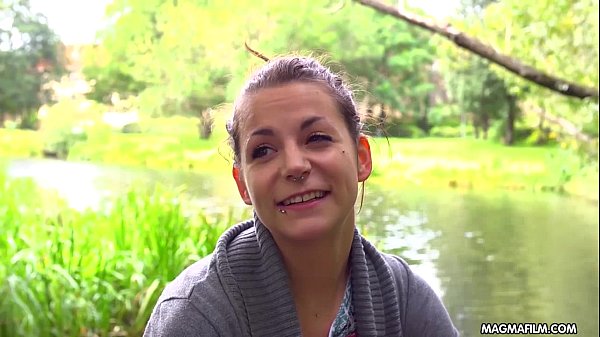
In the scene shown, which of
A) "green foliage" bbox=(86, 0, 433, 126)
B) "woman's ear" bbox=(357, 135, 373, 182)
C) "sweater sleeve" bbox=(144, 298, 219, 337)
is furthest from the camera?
"green foliage" bbox=(86, 0, 433, 126)

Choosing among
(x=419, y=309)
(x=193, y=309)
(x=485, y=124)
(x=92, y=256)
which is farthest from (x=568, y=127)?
(x=193, y=309)

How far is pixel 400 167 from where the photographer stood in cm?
233

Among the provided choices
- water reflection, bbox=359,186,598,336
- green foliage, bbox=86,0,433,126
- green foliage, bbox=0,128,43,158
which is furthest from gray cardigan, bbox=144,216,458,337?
green foliage, bbox=0,128,43,158

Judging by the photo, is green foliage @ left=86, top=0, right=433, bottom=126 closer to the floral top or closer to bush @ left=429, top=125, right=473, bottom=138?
bush @ left=429, top=125, right=473, bottom=138

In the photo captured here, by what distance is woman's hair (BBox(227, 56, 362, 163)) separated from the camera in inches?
27.2

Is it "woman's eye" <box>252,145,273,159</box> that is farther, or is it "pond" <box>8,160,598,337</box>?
"pond" <box>8,160,598,337</box>

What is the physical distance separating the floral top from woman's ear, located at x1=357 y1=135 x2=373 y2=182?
141 mm

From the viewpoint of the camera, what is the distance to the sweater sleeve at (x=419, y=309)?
763 mm

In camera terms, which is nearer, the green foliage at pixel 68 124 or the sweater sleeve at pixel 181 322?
the sweater sleeve at pixel 181 322

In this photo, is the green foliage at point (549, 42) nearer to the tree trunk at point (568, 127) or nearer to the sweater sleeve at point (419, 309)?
the tree trunk at point (568, 127)

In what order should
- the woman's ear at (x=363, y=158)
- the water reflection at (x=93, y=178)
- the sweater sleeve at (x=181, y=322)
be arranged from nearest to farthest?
1. the sweater sleeve at (x=181, y=322)
2. the woman's ear at (x=363, y=158)
3. the water reflection at (x=93, y=178)

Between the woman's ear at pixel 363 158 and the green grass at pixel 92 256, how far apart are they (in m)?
1.03

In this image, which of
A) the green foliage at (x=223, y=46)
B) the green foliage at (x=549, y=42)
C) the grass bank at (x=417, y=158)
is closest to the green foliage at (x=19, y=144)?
the grass bank at (x=417, y=158)

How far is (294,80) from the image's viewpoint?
689mm
